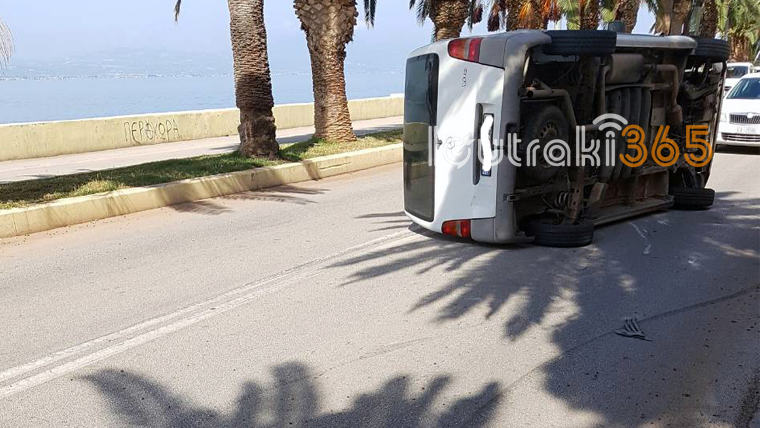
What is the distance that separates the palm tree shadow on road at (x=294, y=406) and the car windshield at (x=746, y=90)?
15723mm

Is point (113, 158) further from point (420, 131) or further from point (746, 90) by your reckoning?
point (746, 90)

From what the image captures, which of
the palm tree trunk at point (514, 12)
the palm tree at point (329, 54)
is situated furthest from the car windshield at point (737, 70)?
the palm tree at point (329, 54)

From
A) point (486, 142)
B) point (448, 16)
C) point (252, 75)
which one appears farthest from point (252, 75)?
point (486, 142)

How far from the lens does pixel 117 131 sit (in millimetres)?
21516

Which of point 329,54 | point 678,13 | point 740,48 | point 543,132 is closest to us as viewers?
point 543,132

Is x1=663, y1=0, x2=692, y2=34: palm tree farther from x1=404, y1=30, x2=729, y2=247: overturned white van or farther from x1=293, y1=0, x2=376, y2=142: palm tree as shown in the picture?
x1=404, y1=30, x2=729, y2=247: overturned white van

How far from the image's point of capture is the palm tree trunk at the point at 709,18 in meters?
39.1

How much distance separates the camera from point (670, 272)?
6.93 metres

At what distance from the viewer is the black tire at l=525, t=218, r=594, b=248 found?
304 inches

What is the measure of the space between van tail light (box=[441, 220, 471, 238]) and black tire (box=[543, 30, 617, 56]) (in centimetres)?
190

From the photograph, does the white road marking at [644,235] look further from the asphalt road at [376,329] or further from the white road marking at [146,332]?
the white road marking at [146,332]

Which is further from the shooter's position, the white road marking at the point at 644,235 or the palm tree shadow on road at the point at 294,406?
the white road marking at the point at 644,235

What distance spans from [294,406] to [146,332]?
175 cm

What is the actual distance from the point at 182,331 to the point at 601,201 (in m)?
5.18
